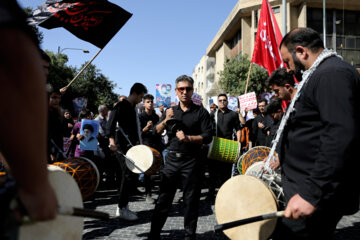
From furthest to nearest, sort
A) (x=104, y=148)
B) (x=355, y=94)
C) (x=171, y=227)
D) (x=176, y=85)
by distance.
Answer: (x=104, y=148) → (x=171, y=227) → (x=176, y=85) → (x=355, y=94)

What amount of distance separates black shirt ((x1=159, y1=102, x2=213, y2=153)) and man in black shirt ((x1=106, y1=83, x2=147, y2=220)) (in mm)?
1430

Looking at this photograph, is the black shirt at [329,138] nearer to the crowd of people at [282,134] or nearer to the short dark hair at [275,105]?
the crowd of people at [282,134]

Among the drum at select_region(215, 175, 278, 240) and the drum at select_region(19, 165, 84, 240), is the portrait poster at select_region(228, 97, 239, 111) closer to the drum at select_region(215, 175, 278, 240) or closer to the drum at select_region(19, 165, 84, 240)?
the drum at select_region(215, 175, 278, 240)

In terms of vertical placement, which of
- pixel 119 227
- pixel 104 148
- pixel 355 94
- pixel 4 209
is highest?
pixel 355 94

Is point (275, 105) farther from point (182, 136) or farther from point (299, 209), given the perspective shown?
point (299, 209)

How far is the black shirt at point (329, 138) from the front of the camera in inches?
62.6

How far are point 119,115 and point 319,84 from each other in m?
3.96

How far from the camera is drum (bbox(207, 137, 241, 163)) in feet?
18.1

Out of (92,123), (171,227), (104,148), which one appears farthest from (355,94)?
(104,148)

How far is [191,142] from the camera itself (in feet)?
12.4

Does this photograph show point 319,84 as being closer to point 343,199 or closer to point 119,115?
point 343,199

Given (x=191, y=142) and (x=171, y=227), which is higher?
(x=191, y=142)

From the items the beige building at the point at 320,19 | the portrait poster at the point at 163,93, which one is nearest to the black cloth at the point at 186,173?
the portrait poster at the point at 163,93

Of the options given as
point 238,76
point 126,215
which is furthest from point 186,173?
point 238,76
